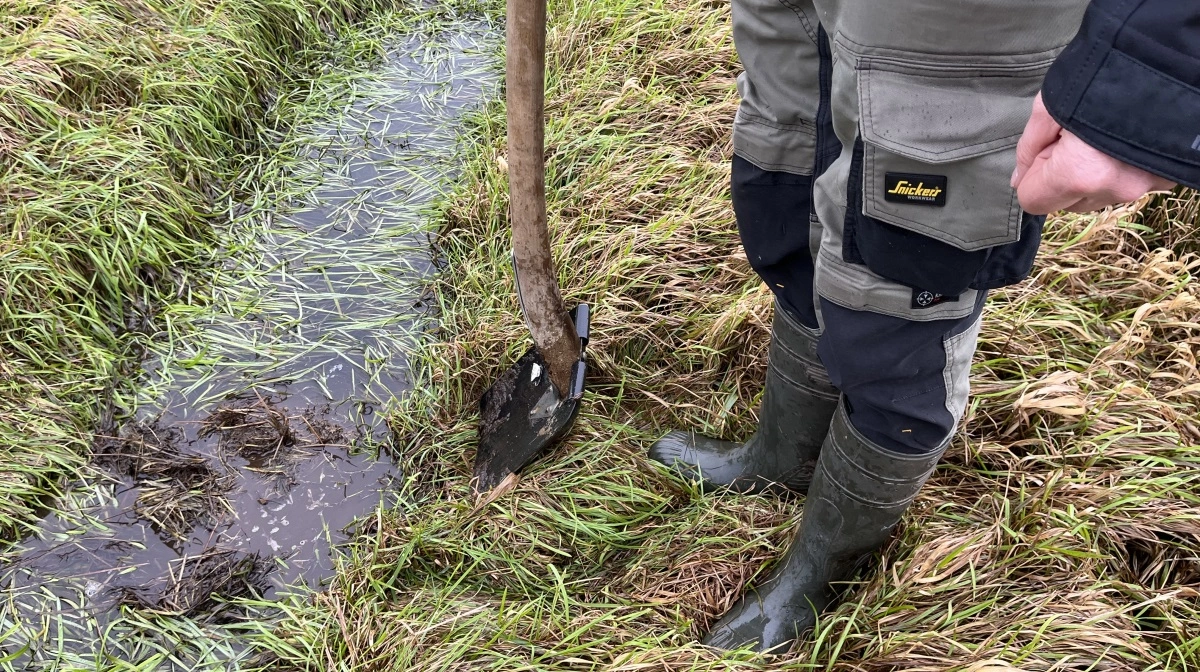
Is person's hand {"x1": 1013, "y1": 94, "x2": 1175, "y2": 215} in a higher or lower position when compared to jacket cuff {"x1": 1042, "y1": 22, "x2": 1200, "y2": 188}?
lower

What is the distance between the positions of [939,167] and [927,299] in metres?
0.26

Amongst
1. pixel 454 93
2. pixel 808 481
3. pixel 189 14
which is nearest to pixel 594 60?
pixel 454 93

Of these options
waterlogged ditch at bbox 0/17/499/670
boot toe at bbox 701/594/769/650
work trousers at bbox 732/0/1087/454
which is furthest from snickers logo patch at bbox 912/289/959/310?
waterlogged ditch at bbox 0/17/499/670

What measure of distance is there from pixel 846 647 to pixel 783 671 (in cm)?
17

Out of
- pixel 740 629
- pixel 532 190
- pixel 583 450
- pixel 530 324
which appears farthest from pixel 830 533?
pixel 532 190

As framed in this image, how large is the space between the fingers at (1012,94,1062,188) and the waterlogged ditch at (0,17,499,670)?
1.97 m

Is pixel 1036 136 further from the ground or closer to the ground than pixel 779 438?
further from the ground

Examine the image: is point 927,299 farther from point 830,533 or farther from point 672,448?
point 672,448

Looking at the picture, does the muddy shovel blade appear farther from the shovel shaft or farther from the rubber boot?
the rubber boot

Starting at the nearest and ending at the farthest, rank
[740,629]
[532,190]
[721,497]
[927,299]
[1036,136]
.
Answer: [1036,136]
[927,299]
[740,629]
[532,190]
[721,497]

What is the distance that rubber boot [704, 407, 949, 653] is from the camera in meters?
1.61

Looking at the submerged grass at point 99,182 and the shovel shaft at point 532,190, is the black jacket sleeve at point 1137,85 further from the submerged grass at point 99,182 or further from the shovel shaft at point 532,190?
the submerged grass at point 99,182

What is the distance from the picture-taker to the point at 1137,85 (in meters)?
0.94

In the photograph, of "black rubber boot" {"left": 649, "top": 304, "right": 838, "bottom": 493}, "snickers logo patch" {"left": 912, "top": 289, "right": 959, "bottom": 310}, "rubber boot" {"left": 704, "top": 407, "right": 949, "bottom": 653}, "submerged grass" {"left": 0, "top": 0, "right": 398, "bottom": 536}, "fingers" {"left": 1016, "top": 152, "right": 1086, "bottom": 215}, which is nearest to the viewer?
"fingers" {"left": 1016, "top": 152, "right": 1086, "bottom": 215}
